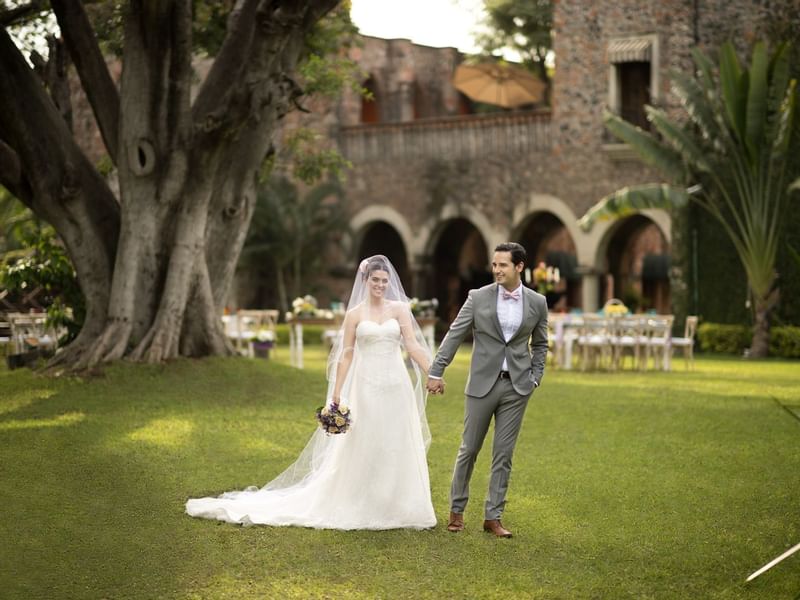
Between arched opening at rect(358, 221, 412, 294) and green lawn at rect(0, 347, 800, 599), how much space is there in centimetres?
1824

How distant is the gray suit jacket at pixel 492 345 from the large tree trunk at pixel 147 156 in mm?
8083

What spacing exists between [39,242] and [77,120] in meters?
→ 14.6

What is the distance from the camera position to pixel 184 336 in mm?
16141

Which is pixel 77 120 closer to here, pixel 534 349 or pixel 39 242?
pixel 39 242

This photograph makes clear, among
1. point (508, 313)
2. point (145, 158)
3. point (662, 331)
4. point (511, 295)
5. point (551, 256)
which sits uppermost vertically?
point (145, 158)

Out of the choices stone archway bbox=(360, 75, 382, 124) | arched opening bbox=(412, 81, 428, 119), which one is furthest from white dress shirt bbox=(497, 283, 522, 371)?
arched opening bbox=(412, 81, 428, 119)

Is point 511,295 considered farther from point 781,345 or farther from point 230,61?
point 781,345

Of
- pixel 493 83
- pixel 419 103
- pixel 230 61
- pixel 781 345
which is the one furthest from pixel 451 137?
pixel 230 61

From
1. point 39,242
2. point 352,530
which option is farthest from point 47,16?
point 352,530

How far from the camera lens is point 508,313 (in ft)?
24.5

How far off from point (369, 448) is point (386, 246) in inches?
1059

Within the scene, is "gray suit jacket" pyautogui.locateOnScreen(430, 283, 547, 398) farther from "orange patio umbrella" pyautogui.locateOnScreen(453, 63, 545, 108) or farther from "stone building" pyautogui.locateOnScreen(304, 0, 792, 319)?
"orange patio umbrella" pyautogui.locateOnScreen(453, 63, 545, 108)

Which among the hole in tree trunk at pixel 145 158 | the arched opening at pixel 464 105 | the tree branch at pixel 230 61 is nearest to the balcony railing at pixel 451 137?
the arched opening at pixel 464 105

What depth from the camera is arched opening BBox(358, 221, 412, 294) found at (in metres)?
33.6
